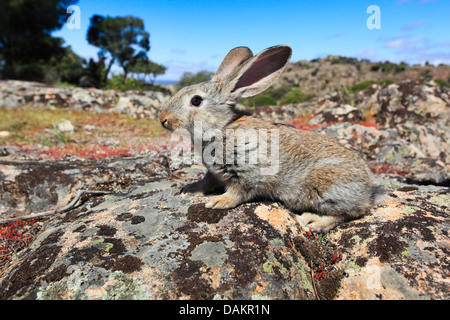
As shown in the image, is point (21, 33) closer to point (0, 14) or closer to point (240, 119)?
point (0, 14)

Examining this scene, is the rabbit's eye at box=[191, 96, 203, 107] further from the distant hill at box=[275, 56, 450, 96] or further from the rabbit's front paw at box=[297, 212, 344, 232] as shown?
the distant hill at box=[275, 56, 450, 96]

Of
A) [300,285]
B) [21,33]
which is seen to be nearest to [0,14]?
[21,33]

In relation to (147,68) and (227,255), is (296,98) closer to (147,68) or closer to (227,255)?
(147,68)

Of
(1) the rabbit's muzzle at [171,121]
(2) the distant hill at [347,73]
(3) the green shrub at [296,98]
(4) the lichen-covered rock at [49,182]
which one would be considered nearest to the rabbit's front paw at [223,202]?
(1) the rabbit's muzzle at [171,121]

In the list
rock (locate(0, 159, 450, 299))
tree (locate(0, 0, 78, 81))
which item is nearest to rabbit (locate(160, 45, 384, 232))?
rock (locate(0, 159, 450, 299))

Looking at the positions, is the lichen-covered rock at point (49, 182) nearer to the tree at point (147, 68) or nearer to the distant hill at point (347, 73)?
the tree at point (147, 68)

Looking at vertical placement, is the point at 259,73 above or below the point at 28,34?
below

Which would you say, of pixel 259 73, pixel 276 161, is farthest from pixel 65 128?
pixel 276 161
